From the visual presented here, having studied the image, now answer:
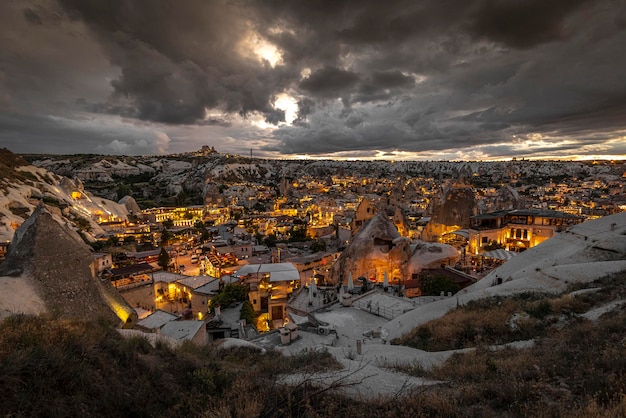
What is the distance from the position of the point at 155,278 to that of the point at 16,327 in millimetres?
27339

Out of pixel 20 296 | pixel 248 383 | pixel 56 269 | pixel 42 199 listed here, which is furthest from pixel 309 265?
pixel 42 199

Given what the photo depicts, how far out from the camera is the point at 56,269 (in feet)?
47.3

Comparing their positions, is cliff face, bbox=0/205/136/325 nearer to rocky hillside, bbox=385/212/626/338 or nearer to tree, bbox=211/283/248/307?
tree, bbox=211/283/248/307

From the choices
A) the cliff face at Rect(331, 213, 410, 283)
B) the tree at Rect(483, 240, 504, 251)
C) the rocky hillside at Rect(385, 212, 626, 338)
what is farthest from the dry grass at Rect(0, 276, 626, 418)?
the tree at Rect(483, 240, 504, 251)

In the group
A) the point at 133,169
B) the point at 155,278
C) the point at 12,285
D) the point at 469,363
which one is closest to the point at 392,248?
the point at 469,363

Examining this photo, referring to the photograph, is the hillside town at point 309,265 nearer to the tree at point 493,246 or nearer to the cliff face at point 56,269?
the tree at point 493,246

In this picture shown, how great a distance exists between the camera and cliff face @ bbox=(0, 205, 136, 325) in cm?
1377

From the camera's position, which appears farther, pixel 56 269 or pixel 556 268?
pixel 556 268

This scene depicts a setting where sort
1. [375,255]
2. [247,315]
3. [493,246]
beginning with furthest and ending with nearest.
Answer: [493,246]
[375,255]
[247,315]

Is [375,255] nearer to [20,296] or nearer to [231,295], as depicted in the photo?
[231,295]

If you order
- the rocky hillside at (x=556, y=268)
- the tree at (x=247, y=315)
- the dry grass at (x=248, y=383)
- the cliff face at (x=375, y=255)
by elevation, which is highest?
Answer: the dry grass at (x=248, y=383)

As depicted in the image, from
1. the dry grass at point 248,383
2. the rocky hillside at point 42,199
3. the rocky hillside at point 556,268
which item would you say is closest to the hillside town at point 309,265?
the rocky hillside at point 42,199

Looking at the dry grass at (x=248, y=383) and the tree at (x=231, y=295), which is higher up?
the dry grass at (x=248, y=383)

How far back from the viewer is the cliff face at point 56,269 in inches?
542
